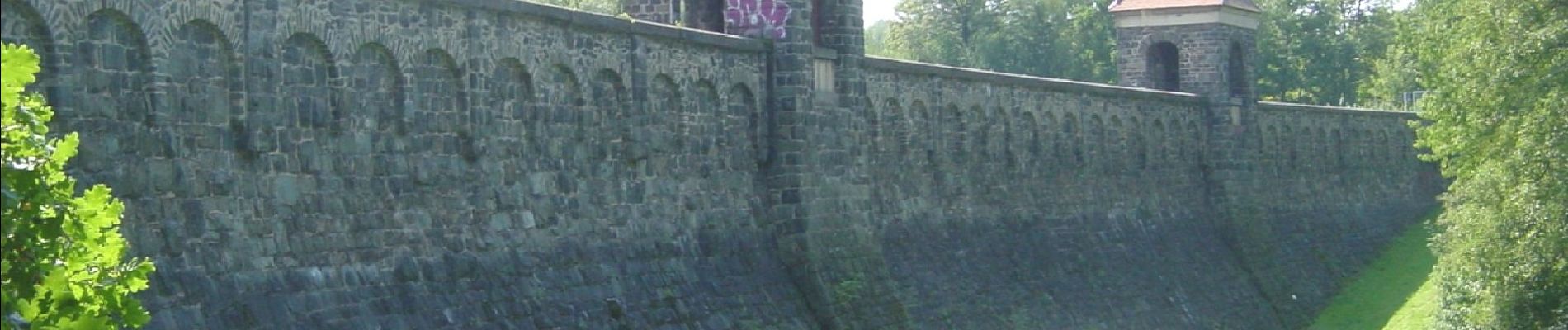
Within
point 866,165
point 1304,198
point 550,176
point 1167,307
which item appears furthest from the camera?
point 1304,198

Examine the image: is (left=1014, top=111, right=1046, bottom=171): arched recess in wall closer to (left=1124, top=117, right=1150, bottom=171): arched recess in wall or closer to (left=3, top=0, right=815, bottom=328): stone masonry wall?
(left=1124, top=117, right=1150, bottom=171): arched recess in wall

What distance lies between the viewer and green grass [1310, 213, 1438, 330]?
3638 centimetres

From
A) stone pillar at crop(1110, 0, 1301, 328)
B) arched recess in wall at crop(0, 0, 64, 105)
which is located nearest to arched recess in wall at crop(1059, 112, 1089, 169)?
stone pillar at crop(1110, 0, 1301, 328)

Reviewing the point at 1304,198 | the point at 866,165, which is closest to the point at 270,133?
the point at 866,165

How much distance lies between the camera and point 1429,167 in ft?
164

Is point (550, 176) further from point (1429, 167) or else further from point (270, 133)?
point (1429, 167)

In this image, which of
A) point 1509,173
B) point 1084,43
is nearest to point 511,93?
point 1509,173

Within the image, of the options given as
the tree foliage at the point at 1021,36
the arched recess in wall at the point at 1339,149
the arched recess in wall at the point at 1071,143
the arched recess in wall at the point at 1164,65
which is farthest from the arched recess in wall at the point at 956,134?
the tree foliage at the point at 1021,36

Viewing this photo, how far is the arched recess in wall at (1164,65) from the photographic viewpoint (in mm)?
40938

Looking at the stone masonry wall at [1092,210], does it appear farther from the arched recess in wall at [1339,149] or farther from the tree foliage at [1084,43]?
the tree foliage at [1084,43]

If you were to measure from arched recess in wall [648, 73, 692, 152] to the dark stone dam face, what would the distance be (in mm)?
35

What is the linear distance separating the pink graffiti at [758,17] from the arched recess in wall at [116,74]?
9.58 m

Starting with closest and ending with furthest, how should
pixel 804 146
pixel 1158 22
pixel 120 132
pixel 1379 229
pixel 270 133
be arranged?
pixel 120 132 → pixel 270 133 → pixel 804 146 → pixel 1158 22 → pixel 1379 229

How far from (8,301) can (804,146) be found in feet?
52.4
